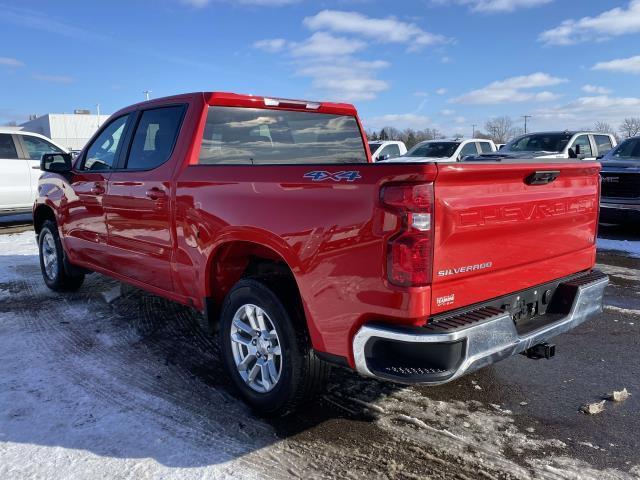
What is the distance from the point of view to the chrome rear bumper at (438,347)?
2.52 meters

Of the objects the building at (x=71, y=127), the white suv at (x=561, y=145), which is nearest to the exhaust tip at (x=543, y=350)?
the white suv at (x=561, y=145)

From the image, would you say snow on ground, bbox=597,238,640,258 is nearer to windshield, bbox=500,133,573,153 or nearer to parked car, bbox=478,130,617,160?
parked car, bbox=478,130,617,160

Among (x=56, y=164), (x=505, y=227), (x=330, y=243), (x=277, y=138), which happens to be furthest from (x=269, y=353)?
(x=56, y=164)

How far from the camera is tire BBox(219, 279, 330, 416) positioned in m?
3.10

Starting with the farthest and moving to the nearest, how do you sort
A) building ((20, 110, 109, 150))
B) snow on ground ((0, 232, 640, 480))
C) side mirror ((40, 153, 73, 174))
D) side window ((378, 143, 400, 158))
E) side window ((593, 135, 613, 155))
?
1. building ((20, 110, 109, 150))
2. side window ((378, 143, 400, 158))
3. side window ((593, 135, 613, 155))
4. side mirror ((40, 153, 73, 174))
5. snow on ground ((0, 232, 640, 480))

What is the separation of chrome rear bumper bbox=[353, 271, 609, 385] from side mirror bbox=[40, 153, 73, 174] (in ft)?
13.3

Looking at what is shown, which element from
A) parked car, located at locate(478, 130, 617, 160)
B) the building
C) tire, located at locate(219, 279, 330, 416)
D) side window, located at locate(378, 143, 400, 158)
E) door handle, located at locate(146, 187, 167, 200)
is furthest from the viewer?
the building

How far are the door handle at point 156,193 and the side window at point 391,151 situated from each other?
51.2 ft

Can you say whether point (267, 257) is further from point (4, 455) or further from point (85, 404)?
point (4, 455)

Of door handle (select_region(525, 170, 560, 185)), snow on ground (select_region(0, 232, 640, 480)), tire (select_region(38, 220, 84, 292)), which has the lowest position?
snow on ground (select_region(0, 232, 640, 480))

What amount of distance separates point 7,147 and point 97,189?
330 inches

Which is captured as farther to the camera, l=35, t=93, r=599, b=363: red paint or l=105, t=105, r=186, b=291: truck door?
l=105, t=105, r=186, b=291: truck door

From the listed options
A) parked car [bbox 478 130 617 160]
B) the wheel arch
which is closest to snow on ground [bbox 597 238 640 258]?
parked car [bbox 478 130 617 160]

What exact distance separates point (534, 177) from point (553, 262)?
2.12 feet
